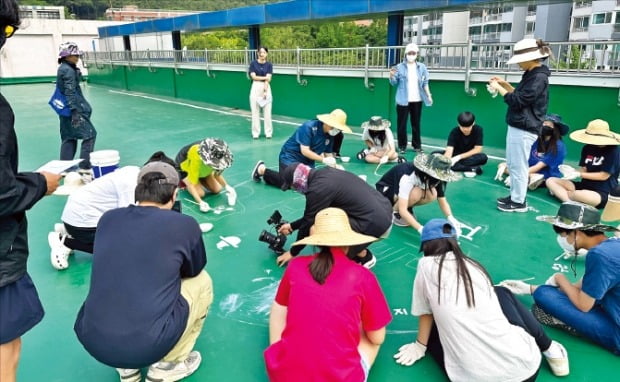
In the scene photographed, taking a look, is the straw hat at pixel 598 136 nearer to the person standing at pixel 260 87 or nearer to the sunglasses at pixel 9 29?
the sunglasses at pixel 9 29

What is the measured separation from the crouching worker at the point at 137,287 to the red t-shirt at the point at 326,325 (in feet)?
1.54

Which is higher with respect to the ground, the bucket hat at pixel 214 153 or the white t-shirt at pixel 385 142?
the bucket hat at pixel 214 153

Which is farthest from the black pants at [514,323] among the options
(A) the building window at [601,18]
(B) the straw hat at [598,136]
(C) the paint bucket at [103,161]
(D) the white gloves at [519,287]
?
(A) the building window at [601,18]

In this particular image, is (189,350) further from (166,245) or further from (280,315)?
(166,245)

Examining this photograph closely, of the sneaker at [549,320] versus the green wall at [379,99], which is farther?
the green wall at [379,99]

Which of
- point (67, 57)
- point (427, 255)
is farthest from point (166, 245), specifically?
point (67, 57)

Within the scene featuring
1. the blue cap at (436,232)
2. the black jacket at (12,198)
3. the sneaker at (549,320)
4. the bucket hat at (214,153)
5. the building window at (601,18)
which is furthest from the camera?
the building window at (601,18)

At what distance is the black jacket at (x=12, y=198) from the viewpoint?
1.48m

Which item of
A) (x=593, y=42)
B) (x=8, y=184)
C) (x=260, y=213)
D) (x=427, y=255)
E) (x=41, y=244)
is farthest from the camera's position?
(x=593, y=42)

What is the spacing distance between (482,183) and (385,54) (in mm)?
3606

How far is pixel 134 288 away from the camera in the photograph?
71.2 inches

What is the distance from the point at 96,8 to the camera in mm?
43406

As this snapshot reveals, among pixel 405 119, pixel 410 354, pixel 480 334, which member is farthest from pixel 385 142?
pixel 480 334

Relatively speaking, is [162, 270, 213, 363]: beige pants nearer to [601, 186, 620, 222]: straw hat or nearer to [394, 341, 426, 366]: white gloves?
[394, 341, 426, 366]: white gloves
